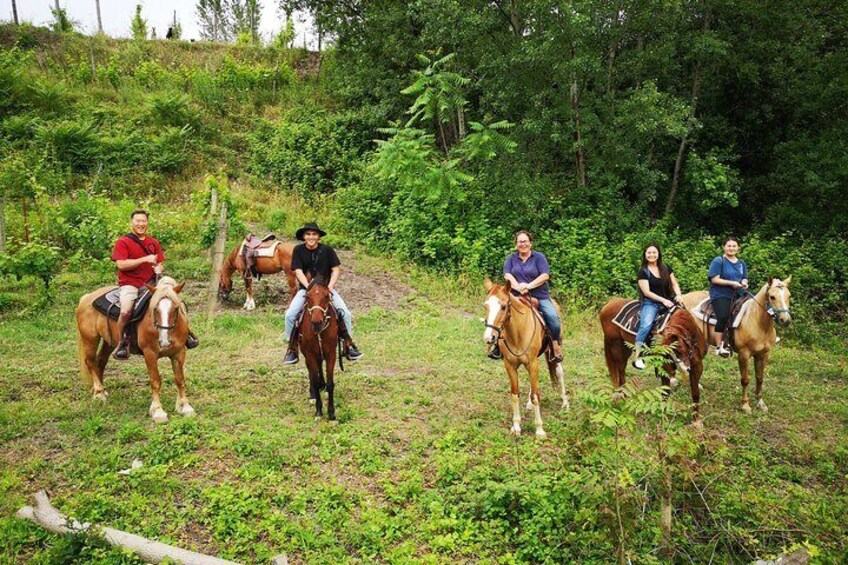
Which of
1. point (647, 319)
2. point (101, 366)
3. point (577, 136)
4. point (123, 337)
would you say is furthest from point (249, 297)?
point (577, 136)

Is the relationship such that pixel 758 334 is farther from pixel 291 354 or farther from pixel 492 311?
pixel 291 354

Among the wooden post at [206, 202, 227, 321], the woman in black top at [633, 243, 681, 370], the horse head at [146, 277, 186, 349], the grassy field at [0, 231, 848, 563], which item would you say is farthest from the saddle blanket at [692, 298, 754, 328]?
the wooden post at [206, 202, 227, 321]

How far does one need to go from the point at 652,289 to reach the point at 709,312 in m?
1.95

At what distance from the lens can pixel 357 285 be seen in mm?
15055

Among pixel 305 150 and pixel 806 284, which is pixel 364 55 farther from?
pixel 806 284

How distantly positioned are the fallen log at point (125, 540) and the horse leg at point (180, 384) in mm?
2302

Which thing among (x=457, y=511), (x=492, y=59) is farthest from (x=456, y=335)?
(x=492, y=59)

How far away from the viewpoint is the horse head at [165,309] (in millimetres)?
7004

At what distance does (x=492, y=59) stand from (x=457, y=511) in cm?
1372

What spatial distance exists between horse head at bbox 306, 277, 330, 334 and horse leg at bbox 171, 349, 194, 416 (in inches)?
76.6

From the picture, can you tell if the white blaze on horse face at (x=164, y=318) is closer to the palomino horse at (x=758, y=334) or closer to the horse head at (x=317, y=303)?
the horse head at (x=317, y=303)

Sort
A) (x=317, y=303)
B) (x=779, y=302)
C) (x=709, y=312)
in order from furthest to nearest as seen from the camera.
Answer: (x=709, y=312) → (x=779, y=302) → (x=317, y=303)

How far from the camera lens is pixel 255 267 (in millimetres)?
13602

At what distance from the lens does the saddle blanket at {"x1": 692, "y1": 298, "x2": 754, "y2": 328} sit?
8.80 m
